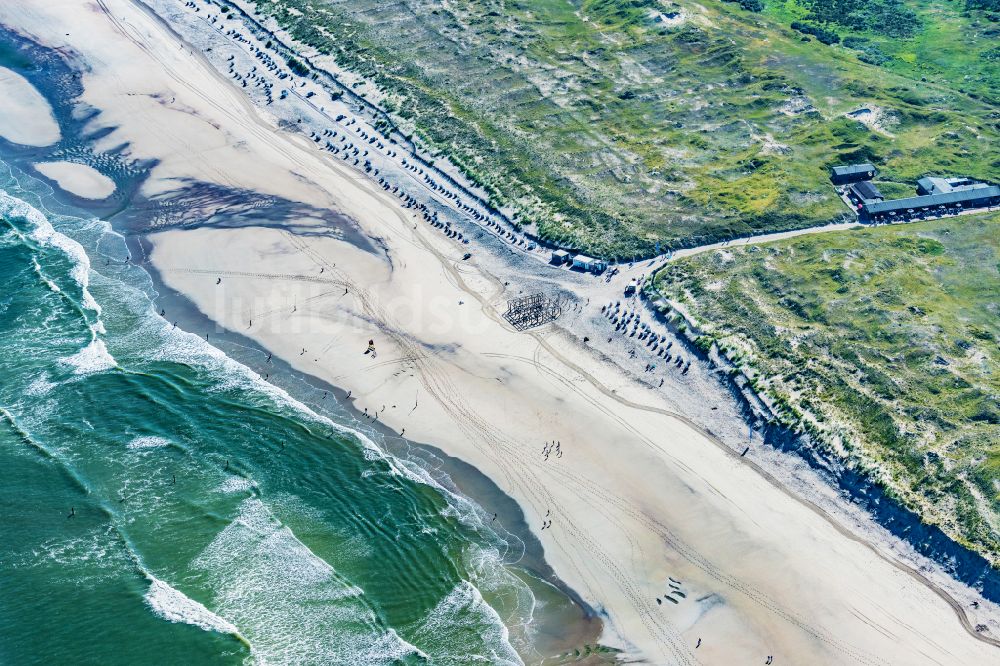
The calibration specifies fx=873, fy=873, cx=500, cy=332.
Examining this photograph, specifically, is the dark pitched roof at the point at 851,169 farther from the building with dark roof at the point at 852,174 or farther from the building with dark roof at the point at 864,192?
the building with dark roof at the point at 864,192

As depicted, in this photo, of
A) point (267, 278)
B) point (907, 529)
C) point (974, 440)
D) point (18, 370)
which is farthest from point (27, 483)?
point (974, 440)

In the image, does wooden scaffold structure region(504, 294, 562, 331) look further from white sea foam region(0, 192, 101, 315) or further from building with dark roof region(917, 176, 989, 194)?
building with dark roof region(917, 176, 989, 194)

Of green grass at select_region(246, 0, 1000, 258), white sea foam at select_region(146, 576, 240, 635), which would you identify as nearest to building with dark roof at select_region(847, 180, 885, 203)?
green grass at select_region(246, 0, 1000, 258)

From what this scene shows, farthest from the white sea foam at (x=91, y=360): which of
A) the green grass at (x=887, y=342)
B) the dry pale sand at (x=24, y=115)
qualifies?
the green grass at (x=887, y=342)

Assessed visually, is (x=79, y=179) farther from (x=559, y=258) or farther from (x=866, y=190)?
(x=866, y=190)

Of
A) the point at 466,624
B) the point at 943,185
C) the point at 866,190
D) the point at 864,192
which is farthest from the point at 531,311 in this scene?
the point at 943,185

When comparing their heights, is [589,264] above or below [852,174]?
below
